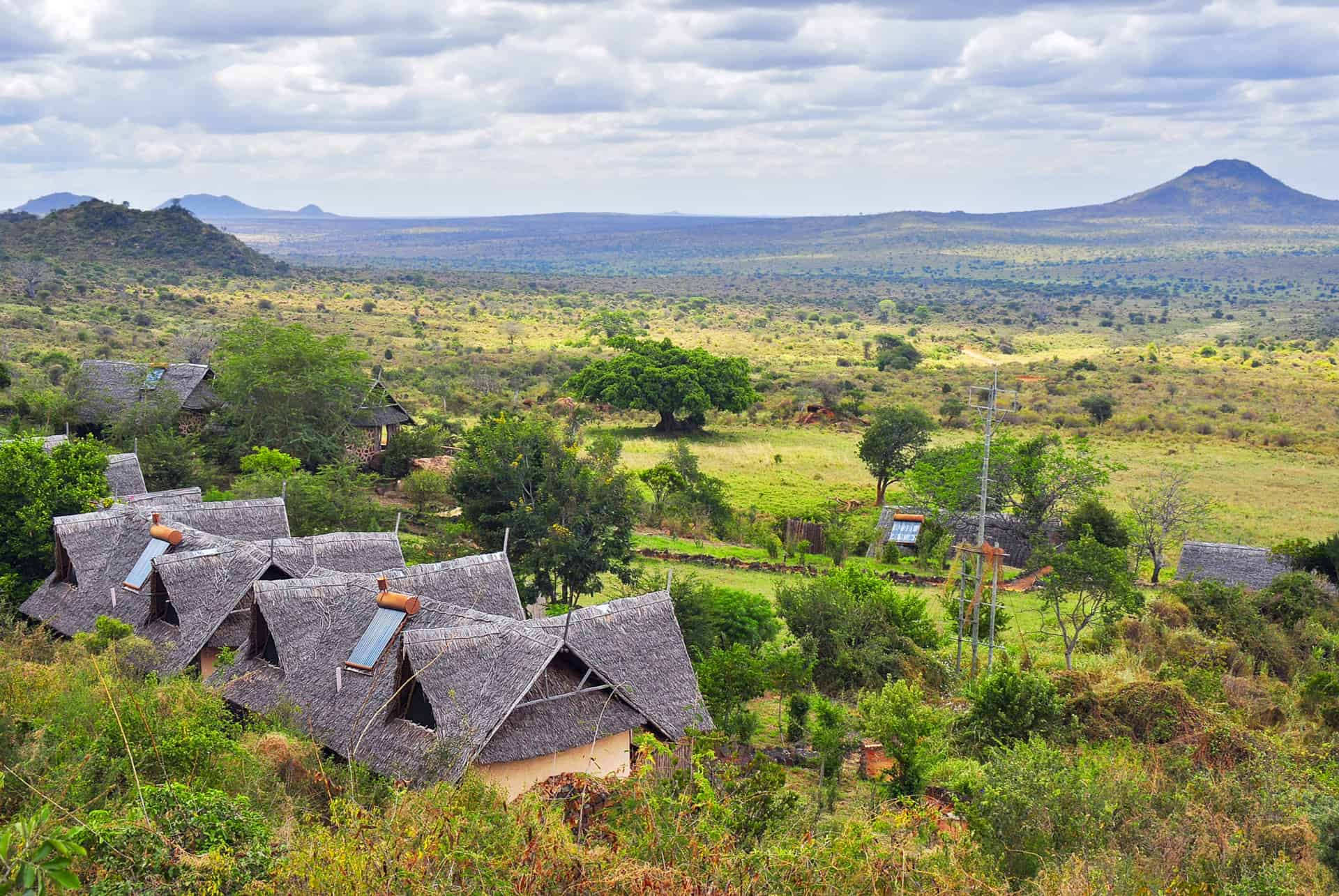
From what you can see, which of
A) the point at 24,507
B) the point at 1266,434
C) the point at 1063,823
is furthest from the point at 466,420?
the point at 1063,823

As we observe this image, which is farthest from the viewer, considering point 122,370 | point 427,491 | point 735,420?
point 735,420

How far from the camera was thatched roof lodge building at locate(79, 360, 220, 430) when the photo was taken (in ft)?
117

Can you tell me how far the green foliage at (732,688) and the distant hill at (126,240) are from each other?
10657 cm

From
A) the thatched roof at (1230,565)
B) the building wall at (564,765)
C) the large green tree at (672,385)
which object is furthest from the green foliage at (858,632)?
the large green tree at (672,385)

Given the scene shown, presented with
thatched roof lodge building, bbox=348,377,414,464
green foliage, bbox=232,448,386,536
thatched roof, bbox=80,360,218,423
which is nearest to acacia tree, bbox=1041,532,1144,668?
green foliage, bbox=232,448,386,536

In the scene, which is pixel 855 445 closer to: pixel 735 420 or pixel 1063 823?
pixel 735 420

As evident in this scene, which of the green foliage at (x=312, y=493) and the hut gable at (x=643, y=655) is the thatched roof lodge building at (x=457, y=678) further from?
the green foliage at (x=312, y=493)

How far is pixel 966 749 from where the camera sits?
1778cm

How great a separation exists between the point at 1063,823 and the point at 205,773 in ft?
27.9

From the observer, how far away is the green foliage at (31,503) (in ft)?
69.1

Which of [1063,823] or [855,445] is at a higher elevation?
[1063,823]

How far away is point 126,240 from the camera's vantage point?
118 metres

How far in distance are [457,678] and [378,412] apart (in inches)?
995

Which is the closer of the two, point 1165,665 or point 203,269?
point 1165,665
